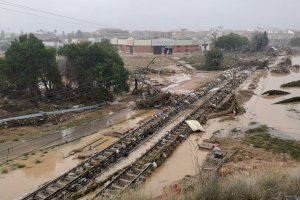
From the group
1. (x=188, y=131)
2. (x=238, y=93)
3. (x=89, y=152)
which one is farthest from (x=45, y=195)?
(x=238, y=93)

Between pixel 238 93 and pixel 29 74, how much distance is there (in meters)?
23.4

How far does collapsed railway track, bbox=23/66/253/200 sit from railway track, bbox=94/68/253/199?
0.78 metres

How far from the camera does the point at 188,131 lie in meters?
25.4

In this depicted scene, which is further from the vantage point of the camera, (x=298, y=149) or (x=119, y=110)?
(x=119, y=110)

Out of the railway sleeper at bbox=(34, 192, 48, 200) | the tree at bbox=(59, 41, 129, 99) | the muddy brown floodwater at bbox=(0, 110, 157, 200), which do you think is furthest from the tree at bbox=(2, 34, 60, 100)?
the railway sleeper at bbox=(34, 192, 48, 200)

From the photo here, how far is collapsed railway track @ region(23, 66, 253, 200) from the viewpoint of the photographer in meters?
15.8

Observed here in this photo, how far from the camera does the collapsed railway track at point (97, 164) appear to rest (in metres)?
15.8

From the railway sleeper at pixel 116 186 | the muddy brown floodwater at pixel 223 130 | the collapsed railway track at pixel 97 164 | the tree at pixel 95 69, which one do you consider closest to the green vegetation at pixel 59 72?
the tree at pixel 95 69

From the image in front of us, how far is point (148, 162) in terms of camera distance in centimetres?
1919

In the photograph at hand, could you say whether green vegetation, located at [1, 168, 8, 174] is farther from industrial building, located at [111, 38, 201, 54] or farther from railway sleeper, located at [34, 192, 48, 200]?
industrial building, located at [111, 38, 201, 54]

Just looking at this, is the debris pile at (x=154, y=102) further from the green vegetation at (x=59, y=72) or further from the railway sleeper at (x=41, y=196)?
the railway sleeper at (x=41, y=196)

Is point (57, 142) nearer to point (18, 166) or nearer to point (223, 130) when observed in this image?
point (18, 166)

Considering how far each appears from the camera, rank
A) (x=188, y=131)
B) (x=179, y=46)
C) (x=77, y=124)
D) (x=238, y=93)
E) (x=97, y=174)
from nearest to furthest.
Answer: (x=97, y=174) → (x=188, y=131) → (x=77, y=124) → (x=238, y=93) → (x=179, y=46)

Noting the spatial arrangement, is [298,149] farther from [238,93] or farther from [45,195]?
[238,93]
